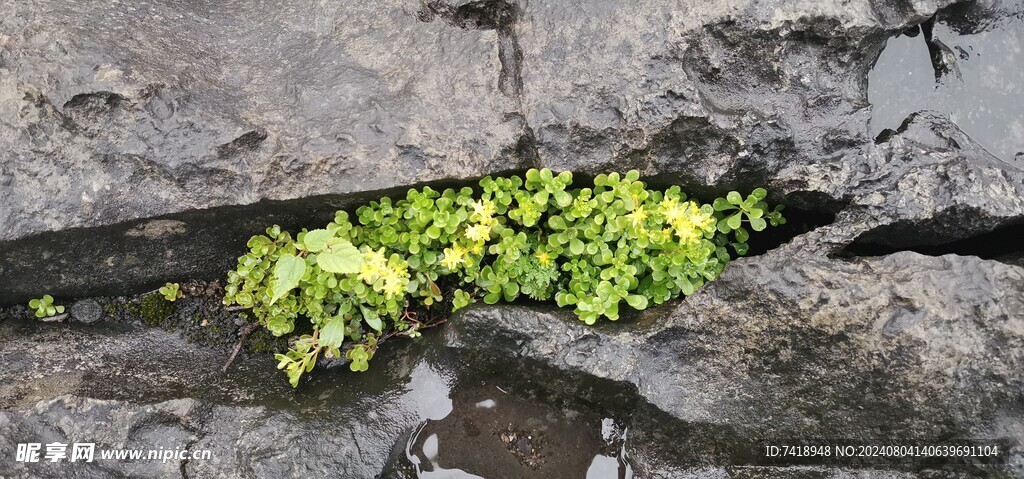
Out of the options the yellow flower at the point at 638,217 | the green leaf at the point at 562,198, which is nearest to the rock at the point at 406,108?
the green leaf at the point at 562,198

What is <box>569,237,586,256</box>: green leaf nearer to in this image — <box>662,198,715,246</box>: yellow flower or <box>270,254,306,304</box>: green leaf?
<box>662,198,715,246</box>: yellow flower

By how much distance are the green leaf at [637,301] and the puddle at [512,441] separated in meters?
0.67

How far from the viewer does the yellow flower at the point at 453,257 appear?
4.12m

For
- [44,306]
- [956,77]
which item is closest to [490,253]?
[44,306]

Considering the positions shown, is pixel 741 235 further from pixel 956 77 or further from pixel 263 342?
pixel 263 342

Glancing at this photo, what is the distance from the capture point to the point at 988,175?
157 inches

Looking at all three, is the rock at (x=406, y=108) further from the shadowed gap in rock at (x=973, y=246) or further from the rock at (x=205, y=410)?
the rock at (x=205, y=410)

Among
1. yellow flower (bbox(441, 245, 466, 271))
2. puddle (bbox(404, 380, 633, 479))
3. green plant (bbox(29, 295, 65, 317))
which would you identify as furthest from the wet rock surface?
yellow flower (bbox(441, 245, 466, 271))

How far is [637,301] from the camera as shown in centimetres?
414

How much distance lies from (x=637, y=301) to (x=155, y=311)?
314cm

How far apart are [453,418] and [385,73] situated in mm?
2088

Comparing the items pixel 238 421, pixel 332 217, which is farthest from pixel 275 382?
pixel 332 217

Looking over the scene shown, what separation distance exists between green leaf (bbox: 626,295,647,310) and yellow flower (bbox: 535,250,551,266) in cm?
53

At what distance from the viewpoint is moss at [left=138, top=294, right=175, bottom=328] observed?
4621 millimetres
